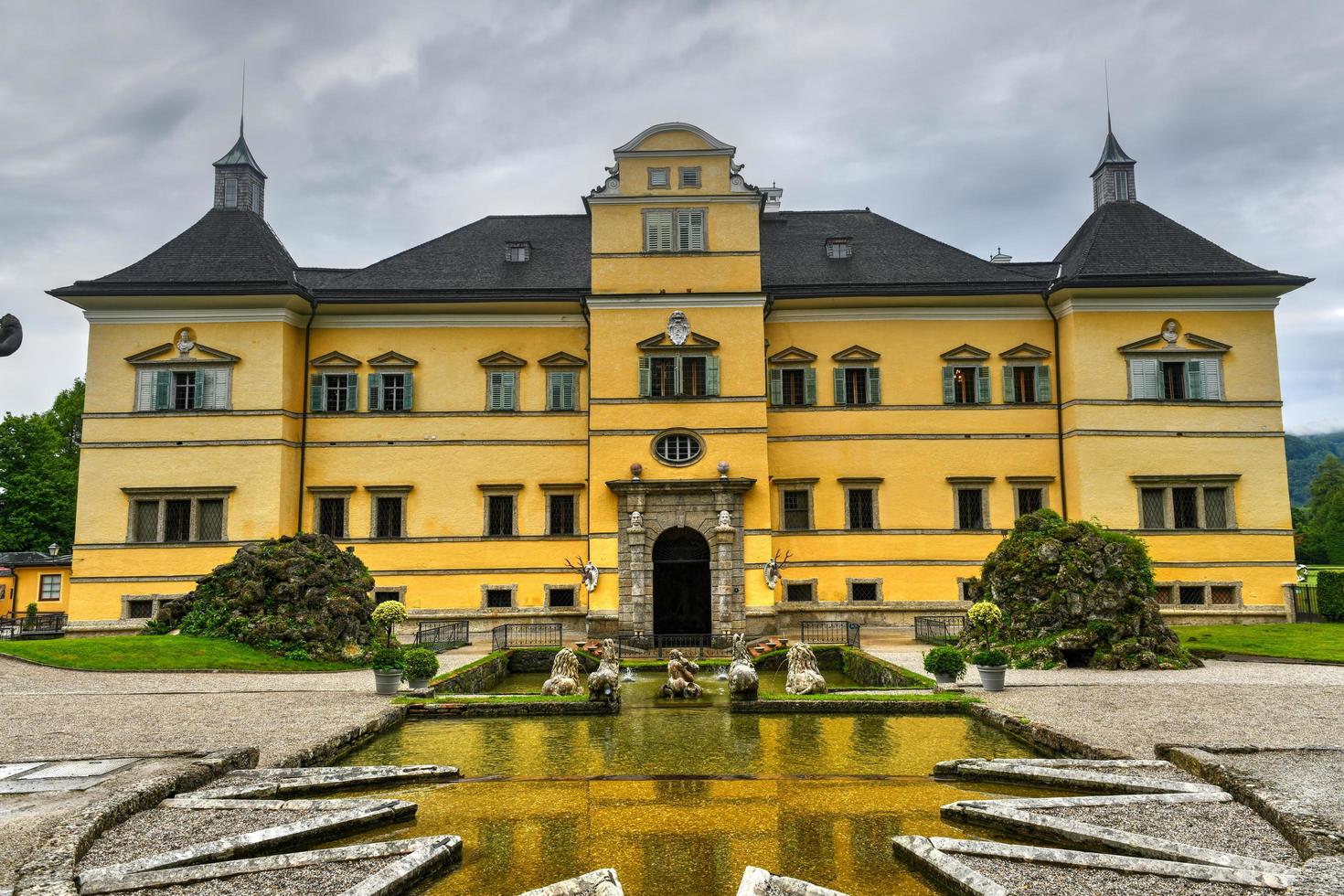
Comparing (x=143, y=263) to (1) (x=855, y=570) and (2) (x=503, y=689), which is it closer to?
(2) (x=503, y=689)

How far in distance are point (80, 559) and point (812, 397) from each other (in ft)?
81.2

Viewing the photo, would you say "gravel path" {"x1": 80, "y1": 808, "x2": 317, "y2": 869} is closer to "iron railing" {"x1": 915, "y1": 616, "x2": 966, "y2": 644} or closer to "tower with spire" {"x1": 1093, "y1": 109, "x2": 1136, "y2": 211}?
"iron railing" {"x1": 915, "y1": 616, "x2": 966, "y2": 644}

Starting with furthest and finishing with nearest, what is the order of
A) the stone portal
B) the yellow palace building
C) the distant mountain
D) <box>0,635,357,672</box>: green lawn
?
the distant mountain, the yellow palace building, the stone portal, <box>0,635,357,672</box>: green lawn

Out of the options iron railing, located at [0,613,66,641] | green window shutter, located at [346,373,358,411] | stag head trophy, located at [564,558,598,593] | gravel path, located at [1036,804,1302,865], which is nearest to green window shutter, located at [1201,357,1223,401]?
stag head trophy, located at [564,558,598,593]

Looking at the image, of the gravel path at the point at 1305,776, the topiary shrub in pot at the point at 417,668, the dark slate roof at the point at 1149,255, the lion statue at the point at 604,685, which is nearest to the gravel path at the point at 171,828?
the lion statue at the point at 604,685

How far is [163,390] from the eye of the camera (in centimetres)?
3045

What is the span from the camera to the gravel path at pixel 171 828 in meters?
7.36

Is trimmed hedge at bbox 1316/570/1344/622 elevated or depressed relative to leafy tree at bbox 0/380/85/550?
depressed

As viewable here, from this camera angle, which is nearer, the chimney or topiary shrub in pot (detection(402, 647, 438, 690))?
topiary shrub in pot (detection(402, 647, 438, 690))

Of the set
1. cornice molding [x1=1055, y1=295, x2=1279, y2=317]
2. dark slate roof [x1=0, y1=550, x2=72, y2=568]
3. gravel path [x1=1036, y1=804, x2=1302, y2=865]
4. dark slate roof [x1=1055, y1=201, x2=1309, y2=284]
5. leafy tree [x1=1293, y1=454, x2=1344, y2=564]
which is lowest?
gravel path [x1=1036, y1=804, x2=1302, y2=865]

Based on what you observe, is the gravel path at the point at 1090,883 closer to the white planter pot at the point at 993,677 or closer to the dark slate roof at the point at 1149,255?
the white planter pot at the point at 993,677

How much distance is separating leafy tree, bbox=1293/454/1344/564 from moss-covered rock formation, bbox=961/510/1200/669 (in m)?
61.0

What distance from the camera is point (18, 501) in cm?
4756

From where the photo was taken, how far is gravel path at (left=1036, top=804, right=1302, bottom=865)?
24.2ft
